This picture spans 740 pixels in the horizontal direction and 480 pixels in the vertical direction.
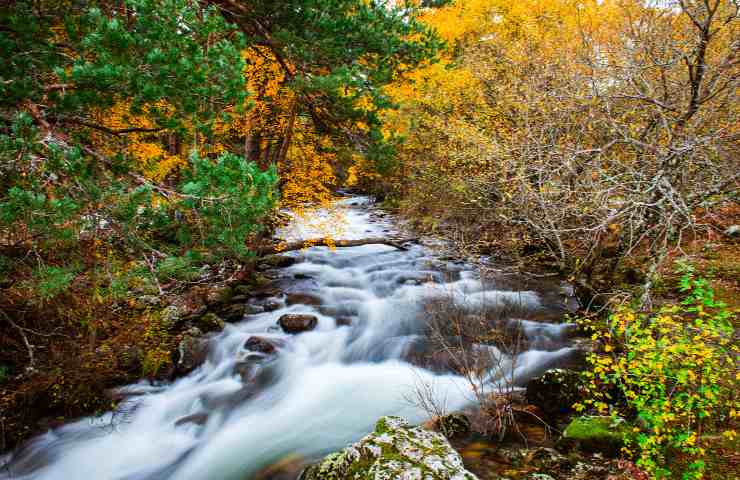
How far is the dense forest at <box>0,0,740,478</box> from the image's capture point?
3.81m

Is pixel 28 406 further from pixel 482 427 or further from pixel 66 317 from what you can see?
pixel 482 427

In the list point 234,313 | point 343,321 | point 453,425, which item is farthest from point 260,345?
point 453,425

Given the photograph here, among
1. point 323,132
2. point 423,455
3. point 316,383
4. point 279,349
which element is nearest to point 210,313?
point 279,349

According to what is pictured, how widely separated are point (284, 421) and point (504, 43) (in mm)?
12038

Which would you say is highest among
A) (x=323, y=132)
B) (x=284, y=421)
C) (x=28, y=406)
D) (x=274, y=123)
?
(x=274, y=123)

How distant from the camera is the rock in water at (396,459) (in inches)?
132

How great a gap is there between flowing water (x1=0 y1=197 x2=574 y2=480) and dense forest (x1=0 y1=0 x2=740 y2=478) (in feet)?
1.52

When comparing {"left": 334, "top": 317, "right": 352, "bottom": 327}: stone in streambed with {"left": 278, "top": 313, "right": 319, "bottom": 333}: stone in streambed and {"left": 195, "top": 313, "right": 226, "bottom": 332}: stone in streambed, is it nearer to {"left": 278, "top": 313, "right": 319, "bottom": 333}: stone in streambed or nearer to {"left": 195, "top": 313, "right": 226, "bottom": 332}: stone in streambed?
{"left": 278, "top": 313, "right": 319, "bottom": 333}: stone in streambed

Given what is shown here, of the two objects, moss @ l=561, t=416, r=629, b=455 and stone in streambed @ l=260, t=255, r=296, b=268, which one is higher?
stone in streambed @ l=260, t=255, r=296, b=268

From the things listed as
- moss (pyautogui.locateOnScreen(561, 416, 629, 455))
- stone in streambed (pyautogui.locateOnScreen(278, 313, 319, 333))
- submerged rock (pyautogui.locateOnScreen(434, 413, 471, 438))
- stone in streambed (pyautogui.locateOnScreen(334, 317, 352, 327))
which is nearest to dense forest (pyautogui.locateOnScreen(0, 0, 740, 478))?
moss (pyautogui.locateOnScreen(561, 416, 629, 455))

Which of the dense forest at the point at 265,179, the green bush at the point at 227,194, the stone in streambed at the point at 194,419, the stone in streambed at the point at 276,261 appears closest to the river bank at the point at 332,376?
the stone in streambed at the point at 194,419

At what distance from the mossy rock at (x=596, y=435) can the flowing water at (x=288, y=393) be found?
4.97 feet

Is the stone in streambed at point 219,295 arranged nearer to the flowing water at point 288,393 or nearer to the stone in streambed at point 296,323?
the flowing water at point 288,393

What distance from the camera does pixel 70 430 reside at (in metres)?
5.77
